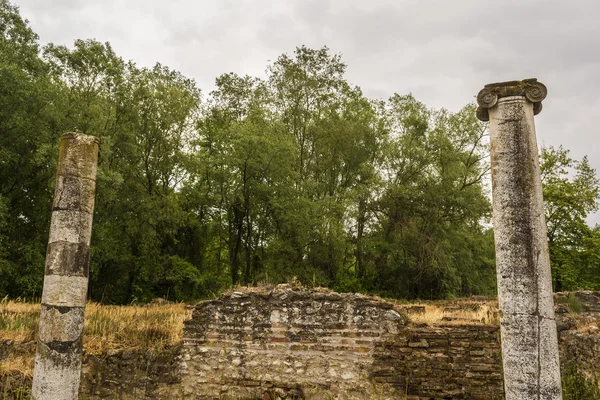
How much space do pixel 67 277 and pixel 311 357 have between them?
15.1 ft

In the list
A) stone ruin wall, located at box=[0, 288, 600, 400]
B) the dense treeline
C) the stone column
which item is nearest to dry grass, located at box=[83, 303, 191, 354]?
stone ruin wall, located at box=[0, 288, 600, 400]

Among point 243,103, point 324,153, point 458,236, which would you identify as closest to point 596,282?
point 458,236

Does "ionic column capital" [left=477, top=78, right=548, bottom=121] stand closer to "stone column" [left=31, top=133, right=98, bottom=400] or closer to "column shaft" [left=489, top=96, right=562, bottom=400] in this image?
"column shaft" [left=489, top=96, right=562, bottom=400]

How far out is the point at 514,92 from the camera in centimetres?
583

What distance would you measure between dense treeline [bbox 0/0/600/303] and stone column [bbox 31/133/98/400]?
14487mm

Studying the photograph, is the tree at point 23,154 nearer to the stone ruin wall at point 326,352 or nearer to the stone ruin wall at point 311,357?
the stone ruin wall at point 311,357

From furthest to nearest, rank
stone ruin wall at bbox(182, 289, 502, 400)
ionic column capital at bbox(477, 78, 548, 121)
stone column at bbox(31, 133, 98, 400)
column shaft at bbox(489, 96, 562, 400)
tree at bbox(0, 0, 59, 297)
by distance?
tree at bbox(0, 0, 59, 297) → stone ruin wall at bbox(182, 289, 502, 400) → stone column at bbox(31, 133, 98, 400) → ionic column capital at bbox(477, 78, 548, 121) → column shaft at bbox(489, 96, 562, 400)

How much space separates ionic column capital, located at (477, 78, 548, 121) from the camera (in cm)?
580

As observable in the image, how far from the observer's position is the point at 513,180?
220 inches

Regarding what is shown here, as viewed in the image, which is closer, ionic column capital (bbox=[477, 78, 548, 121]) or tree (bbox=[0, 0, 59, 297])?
ionic column capital (bbox=[477, 78, 548, 121])

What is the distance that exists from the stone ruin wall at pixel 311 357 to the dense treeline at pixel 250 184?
13267mm

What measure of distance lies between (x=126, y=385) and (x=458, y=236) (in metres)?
20.9

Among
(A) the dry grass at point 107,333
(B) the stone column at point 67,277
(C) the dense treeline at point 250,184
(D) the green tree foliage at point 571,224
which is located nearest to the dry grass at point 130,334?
(A) the dry grass at point 107,333

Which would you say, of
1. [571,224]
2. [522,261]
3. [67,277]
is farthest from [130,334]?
[571,224]
